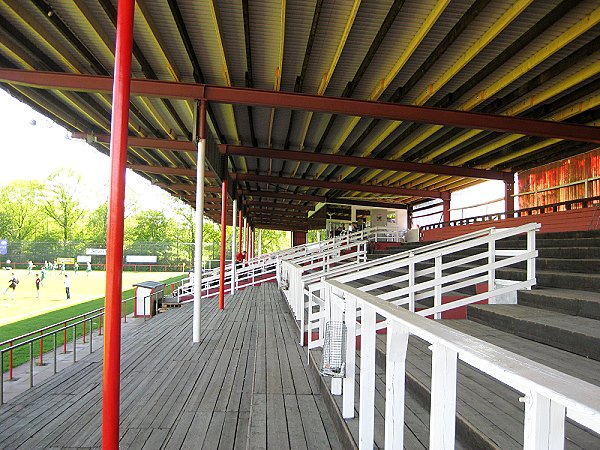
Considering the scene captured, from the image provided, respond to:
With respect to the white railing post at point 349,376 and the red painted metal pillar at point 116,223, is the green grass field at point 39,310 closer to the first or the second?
the red painted metal pillar at point 116,223

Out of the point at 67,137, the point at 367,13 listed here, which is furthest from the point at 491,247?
the point at 67,137

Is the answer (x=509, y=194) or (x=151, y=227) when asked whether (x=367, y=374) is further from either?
(x=151, y=227)

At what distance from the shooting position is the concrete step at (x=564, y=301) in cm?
407

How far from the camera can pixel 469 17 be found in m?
6.56

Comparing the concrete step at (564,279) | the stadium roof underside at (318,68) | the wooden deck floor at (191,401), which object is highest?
the stadium roof underside at (318,68)

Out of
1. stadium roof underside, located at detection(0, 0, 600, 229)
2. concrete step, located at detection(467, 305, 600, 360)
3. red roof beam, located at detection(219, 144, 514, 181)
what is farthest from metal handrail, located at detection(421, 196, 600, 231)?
concrete step, located at detection(467, 305, 600, 360)

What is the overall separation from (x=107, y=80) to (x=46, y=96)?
345 cm

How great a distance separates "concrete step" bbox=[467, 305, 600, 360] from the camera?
3416 millimetres

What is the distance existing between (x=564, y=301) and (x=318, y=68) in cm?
605

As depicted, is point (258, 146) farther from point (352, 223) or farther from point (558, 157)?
point (352, 223)

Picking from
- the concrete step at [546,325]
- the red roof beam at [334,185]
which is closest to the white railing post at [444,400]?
the concrete step at [546,325]

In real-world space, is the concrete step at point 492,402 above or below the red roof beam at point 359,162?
below

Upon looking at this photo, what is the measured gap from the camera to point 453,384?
4.74ft

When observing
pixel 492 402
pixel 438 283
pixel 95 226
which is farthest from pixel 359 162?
pixel 95 226
